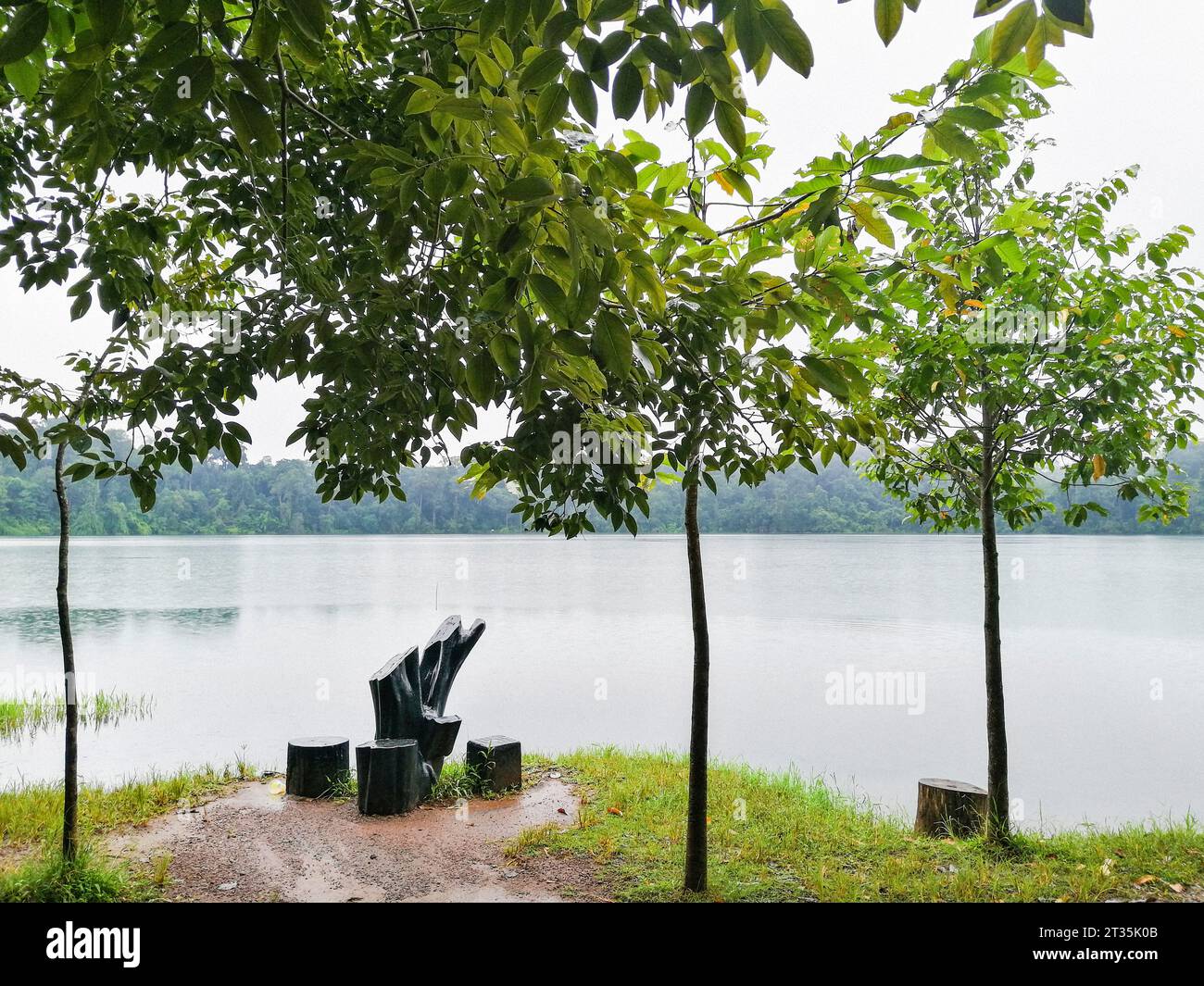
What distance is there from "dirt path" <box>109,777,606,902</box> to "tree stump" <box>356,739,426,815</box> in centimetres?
9

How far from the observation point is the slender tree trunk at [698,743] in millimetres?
3891

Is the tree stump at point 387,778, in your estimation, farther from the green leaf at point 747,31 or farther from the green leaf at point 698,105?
the green leaf at point 747,31

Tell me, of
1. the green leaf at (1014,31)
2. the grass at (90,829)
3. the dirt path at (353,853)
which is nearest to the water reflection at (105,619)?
the grass at (90,829)

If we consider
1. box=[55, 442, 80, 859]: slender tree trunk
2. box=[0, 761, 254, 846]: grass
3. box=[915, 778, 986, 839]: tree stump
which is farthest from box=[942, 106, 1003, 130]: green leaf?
box=[0, 761, 254, 846]: grass

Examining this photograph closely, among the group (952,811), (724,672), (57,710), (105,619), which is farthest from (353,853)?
(105,619)

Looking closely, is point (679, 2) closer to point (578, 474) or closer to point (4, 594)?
point (578, 474)

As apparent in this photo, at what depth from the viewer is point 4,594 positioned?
1155 inches

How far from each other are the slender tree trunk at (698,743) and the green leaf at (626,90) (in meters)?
2.89

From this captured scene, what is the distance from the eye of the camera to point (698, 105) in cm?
108

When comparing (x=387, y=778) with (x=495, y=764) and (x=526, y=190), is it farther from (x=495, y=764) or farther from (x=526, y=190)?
(x=526, y=190)

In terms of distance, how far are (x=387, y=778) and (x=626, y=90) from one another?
5.15m

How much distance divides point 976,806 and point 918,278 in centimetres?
316

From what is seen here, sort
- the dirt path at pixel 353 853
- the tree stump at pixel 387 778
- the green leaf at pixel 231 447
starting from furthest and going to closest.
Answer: the tree stump at pixel 387 778 < the dirt path at pixel 353 853 < the green leaf at pixel 231 447

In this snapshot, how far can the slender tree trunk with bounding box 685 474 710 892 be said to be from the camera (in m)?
3.89
